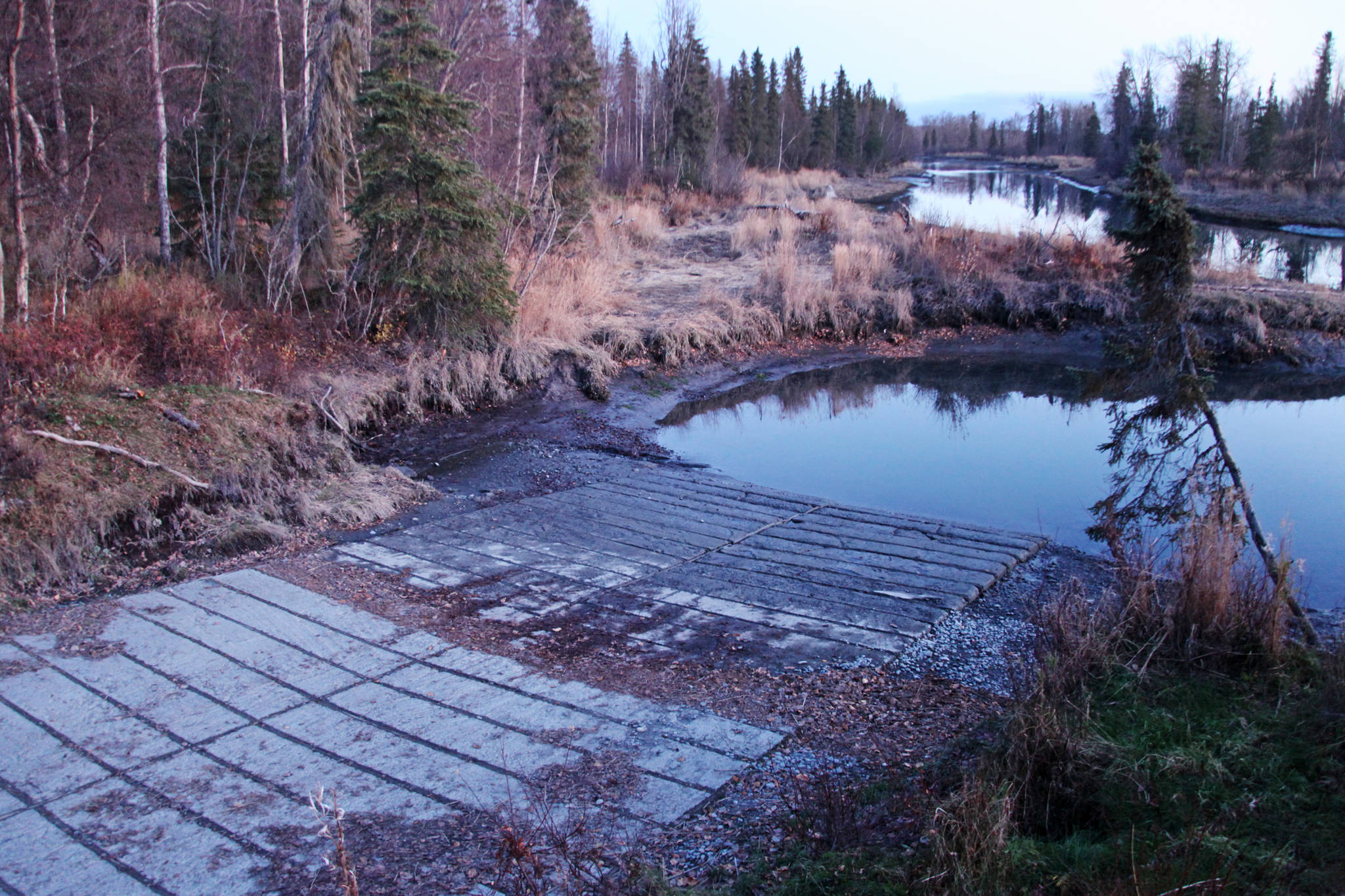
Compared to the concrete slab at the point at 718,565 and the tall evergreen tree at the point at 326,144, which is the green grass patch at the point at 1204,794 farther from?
the tall evergreen tree at the point at 326,144

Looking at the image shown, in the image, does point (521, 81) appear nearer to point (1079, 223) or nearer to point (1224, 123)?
point (1079, 223)

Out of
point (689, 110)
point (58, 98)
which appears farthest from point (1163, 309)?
point (689, 110)

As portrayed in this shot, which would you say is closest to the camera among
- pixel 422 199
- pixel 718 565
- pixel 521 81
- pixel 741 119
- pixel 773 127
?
pixel 718 565

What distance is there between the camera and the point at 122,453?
24.8ft

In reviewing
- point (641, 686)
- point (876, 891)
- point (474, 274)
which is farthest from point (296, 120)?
point (876, 891)

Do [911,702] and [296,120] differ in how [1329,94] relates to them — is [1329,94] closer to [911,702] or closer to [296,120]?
[296,120]

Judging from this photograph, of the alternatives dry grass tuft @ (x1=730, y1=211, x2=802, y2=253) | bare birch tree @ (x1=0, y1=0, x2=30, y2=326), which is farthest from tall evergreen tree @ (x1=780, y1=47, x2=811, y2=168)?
bare birch tree @ (x1=0, y1=0, x2=30, y2=326)

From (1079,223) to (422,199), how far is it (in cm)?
2361

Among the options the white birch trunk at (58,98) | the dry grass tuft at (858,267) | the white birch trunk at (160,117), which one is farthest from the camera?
the dry grass tuft at (858,267)

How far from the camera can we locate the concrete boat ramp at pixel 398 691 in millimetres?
3713

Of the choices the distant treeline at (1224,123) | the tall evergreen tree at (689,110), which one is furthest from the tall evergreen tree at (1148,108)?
the tall evergreen tree at (689,110)

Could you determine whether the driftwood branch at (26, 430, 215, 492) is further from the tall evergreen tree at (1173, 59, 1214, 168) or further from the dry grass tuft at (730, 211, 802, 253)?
the tall evergreen tree at (1173, 59, 1214, 168)

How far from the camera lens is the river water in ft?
73.0

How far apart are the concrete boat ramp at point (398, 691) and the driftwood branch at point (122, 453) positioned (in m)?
1.62
